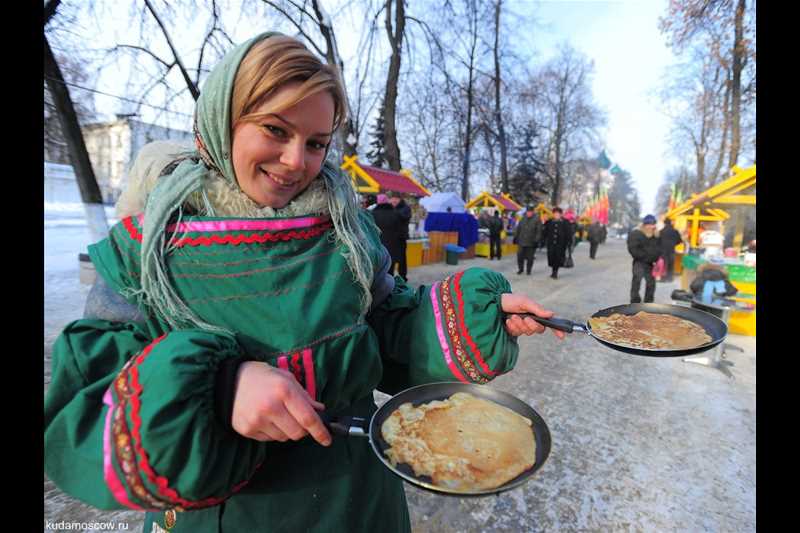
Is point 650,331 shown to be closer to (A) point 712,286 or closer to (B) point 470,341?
(B) point 470,341

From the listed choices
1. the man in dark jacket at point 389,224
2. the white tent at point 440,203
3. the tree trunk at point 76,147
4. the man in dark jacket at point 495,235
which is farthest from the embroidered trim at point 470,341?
the white tent at point 440,203

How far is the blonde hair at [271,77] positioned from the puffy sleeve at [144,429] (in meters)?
0.53

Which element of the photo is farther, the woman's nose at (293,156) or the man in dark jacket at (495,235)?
the man in dark jacket at (495,235)

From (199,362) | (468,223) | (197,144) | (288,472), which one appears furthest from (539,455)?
(468,223)

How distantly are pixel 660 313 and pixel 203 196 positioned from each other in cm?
203

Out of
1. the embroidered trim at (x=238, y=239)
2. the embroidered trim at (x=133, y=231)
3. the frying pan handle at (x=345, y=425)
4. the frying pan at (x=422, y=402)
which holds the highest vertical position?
the embroidered trim at (x=133, y=231)

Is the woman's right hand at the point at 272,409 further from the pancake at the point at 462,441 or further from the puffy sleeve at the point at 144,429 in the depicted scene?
the pancake at the point at 462,441

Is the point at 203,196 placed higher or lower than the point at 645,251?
higher

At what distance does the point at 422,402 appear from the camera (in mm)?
1206

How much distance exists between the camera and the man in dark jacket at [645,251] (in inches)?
267

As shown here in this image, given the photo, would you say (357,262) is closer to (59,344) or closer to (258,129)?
(258,129)

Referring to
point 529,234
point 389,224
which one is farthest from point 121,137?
point 529,234

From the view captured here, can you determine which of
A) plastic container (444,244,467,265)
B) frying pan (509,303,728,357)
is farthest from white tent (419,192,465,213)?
frying pan (509,303,728,357)
